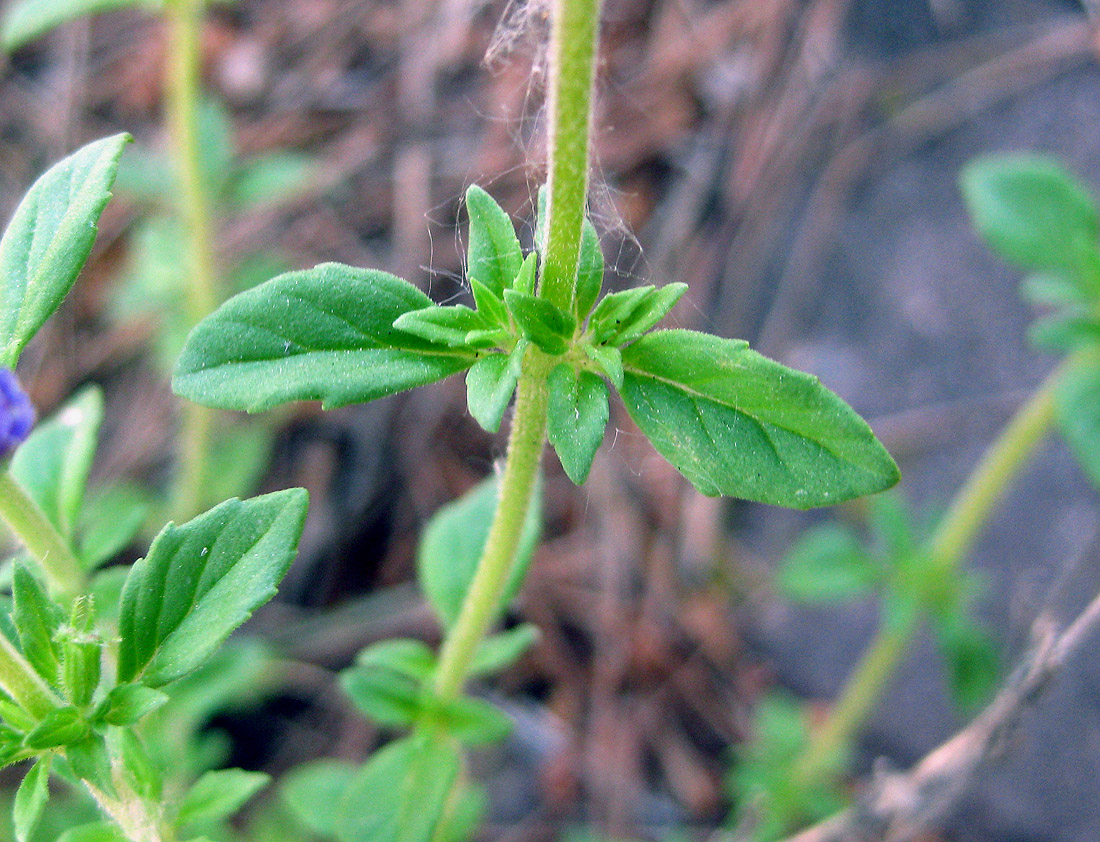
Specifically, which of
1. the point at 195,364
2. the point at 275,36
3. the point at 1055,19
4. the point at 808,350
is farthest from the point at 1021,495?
the point at 275,36

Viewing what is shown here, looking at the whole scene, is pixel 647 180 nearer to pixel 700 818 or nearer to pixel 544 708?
pixel 544 708

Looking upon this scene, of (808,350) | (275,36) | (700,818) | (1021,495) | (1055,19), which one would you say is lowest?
(700,818)

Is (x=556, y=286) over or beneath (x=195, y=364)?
beneath

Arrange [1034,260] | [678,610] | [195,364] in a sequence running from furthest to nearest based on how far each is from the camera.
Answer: [678,610] < [1034,260] < [195,364]

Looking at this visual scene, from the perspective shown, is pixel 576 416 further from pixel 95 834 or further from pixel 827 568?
pixel 827 568

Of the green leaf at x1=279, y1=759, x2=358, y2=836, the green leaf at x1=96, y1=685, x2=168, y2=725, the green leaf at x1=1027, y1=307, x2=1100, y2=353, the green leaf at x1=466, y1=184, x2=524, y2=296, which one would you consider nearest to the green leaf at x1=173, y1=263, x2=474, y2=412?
the green leaf at x1=466, y1=184, x2=524, y2=296

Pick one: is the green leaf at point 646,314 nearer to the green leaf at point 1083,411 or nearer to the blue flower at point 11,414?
the blue flower at point 11,414
